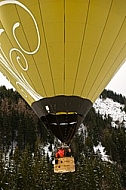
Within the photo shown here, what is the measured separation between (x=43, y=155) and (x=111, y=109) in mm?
47477

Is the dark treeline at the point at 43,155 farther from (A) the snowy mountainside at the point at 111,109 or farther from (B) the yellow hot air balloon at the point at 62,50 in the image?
(B) the yellow hot air balloon at the point at 62,50

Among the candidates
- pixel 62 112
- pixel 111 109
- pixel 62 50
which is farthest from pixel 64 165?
pixel 111 109

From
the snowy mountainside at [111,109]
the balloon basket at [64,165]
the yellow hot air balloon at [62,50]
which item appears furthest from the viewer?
the snowy mountainside at [111,109]

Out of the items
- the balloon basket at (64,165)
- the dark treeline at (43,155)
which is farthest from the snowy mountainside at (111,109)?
the balloon basket at (64,165)

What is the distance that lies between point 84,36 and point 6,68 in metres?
1.67

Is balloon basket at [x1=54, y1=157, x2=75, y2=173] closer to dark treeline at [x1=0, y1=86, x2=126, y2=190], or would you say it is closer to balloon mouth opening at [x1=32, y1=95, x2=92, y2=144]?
balloon mouth opening at [x1=32, y1=95, x2=92, y2=144]

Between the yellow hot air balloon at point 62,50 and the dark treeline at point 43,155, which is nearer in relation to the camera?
the yellow hot air balloon at point 62,50

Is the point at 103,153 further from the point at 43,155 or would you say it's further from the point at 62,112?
the point at 62,112

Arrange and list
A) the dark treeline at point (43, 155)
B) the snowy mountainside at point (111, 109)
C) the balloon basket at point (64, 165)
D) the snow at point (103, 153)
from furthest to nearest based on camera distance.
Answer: the snowy mountainside at point (111, 109), the snow at point (103, 153), the dark treeline at point (43, 155), the balloon basket at point (64, 165)

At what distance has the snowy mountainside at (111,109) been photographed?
6850cm

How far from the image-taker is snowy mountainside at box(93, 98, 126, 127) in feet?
225

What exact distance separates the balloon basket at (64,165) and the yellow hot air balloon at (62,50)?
43 centimetres

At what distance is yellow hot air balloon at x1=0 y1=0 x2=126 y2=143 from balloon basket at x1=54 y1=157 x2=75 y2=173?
1.43 ft

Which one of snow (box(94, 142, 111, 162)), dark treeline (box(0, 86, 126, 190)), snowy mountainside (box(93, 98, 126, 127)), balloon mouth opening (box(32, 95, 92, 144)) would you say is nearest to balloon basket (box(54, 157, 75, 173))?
balloon mouth opening (box(32, 95, 92, 144))
